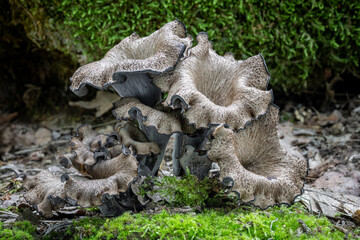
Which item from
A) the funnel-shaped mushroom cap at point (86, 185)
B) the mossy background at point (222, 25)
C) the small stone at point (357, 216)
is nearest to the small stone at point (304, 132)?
the mossy background at point (222, 25)

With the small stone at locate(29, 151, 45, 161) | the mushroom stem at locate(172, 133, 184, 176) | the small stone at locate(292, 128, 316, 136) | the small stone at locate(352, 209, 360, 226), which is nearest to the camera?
the small stone at locate(352, 209, 360, 226)

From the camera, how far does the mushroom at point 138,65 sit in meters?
2.29

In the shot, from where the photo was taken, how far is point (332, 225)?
250cm

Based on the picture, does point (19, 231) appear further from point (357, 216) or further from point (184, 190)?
point (357, 216)

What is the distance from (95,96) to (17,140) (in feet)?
4.63

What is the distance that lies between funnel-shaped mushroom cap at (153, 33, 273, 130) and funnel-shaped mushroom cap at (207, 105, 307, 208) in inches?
5.0

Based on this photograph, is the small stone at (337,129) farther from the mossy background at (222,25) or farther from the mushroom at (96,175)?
the mushroom at (96,175)

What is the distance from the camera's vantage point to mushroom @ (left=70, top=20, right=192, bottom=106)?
2291 mm

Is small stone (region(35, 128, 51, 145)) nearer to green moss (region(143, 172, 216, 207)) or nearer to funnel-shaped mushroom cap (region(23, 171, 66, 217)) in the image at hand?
funnel-shaped mushroom cap (region(23, 171, 66, 217))

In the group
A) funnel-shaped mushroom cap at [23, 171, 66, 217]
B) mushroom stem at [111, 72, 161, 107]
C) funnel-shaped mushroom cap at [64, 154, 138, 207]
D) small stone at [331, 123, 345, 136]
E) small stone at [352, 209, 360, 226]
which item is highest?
small stone at [331, 123, 345, 136]

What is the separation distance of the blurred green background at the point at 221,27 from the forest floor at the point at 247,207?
979 mm

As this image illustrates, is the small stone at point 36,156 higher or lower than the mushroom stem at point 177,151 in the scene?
lower

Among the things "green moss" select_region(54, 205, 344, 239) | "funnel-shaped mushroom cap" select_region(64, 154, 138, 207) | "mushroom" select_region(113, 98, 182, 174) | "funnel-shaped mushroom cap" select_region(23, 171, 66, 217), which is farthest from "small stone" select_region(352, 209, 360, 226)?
"funnel-shaped mushroom cap" select_region(23, 171, 66, 217)

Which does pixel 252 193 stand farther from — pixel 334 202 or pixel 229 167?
pixel 334 202
